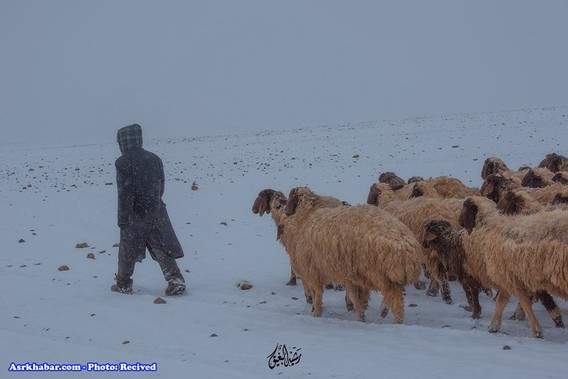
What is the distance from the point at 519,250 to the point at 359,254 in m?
1.64

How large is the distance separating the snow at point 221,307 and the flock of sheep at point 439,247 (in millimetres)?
356

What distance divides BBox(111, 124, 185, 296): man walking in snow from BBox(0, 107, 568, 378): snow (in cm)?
38

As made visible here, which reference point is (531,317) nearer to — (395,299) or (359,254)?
(395,299)

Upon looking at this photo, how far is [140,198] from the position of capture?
8.61 meters

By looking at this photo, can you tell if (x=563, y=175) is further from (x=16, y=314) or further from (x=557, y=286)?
(x=16, y=314)

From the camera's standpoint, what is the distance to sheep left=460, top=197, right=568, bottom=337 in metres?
5.60

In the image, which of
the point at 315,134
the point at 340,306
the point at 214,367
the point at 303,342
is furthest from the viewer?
the point at 315,134

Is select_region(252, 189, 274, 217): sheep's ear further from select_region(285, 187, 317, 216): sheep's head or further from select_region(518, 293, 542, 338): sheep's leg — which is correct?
select_region(518, 293, 542, 338): sheep's leg

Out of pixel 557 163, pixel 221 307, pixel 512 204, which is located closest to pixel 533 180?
pixel 557 163

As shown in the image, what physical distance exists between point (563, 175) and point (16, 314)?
25.4 feet

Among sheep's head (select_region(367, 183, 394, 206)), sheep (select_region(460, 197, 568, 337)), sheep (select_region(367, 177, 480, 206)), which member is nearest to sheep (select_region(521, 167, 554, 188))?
sheep (select_region(367, 177, 480, 206))

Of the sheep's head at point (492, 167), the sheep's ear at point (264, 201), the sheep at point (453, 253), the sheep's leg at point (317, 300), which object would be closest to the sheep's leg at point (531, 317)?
the sheep at point (453, 253)

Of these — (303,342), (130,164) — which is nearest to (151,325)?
(303,342)
